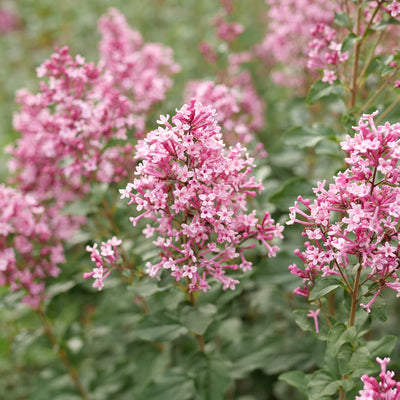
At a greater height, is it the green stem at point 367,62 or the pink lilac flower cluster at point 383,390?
the green stem at point 367,62

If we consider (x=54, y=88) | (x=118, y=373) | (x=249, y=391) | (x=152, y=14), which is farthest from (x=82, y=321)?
(x=152, y=14)

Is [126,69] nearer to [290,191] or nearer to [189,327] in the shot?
[290,191]

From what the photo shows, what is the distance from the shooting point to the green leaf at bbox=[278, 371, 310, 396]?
212 centimetres

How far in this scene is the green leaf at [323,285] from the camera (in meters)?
1.73

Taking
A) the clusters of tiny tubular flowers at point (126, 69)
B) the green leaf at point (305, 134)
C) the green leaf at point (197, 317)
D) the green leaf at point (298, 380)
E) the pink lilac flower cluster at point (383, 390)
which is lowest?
the pink lilac flower cluster at point (383, 390)

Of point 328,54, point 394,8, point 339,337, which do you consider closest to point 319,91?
point 328,54

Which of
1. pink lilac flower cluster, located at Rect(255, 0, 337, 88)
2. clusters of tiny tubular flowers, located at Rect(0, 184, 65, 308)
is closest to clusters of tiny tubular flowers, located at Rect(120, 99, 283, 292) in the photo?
clusters of tiny tubular flowers, located at Rect(0, 184, 65, 308)

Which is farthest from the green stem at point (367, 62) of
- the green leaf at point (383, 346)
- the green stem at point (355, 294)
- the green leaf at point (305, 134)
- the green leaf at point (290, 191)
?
the green leaf at point (383, 346)

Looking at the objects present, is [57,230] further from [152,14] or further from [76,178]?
[152,14]

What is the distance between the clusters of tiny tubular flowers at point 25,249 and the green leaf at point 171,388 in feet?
2.90

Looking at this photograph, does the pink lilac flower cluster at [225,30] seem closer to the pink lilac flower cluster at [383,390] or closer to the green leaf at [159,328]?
the green leaf at [159,328]

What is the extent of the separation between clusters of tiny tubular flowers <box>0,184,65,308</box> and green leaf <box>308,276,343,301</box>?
169 centimetres

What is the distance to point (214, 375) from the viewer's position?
2.41 meters

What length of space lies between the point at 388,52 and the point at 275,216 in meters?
1.34
